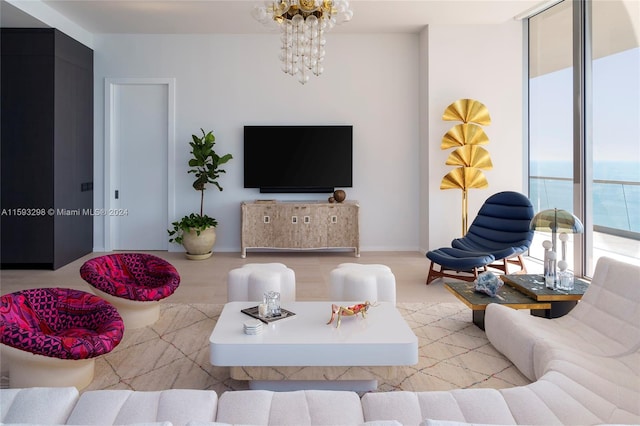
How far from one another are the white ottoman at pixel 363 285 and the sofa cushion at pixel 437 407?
1811 mm

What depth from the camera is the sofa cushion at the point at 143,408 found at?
1.48 metres

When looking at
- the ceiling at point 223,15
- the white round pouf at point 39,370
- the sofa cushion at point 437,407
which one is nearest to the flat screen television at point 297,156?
the ceiling at point 223,15

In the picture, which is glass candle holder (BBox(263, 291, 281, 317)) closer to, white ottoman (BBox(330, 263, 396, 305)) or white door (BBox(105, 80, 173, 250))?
white ottoman (BBox(330, 263, 396, 305))

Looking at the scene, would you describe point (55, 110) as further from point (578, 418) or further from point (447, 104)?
point (578, 418)

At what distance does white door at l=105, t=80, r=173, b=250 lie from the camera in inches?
263

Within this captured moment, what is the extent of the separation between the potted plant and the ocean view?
4.08 m

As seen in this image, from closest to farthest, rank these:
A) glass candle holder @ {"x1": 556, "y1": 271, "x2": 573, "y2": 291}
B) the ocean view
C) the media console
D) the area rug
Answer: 1. the area rug
2. glass candle holder @ {"x1": 556, "y1": 271, "x2": 573, "y2": 291}
3. the ocean view
4. the media console

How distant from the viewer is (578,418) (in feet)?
5.46

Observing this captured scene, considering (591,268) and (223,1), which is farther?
(223,1)

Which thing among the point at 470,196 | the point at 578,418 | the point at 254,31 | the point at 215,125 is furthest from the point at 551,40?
the point at 578,418

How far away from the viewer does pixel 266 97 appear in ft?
21.9

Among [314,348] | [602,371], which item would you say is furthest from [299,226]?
[602,371]

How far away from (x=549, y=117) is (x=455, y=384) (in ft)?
14.2

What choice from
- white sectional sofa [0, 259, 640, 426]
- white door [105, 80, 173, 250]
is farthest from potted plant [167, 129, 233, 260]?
white sectional sofa [0, 259, 640, 426]
